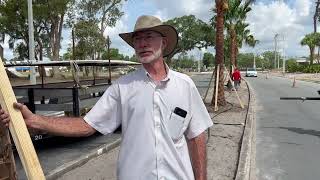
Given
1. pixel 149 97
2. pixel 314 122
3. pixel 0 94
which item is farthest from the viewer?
pixel 314 122

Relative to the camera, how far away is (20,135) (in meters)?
2.31

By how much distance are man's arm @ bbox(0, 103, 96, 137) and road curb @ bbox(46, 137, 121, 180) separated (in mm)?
5093

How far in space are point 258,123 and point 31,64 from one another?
315 inches

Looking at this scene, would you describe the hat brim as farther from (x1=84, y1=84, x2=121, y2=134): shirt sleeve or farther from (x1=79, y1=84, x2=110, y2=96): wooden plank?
(x1=79, y1=84, x2=110, y2=96): wooden plank

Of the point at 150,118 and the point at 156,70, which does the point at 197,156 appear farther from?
the point at 156,70

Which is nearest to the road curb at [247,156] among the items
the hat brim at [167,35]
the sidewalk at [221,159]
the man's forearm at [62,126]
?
the sidewalk at [221,159]

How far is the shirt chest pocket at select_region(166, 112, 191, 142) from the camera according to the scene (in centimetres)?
319

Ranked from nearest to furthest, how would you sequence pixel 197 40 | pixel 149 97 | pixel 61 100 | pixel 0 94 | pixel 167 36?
pixel 0 94
pixel 149 97
pixel 167 36
pixel 61 100
pixel 197 40

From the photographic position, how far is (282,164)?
383 inches

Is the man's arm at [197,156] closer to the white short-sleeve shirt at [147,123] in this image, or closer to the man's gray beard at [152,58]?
the white short-sleeve shirt at [147,123]

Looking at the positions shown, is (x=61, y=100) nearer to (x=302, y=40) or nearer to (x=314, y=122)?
(x=314, y=122)

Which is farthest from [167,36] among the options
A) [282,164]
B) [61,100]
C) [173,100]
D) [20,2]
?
[20,2]

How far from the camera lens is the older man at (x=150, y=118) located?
123 inches

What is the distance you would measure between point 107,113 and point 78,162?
6263mm
